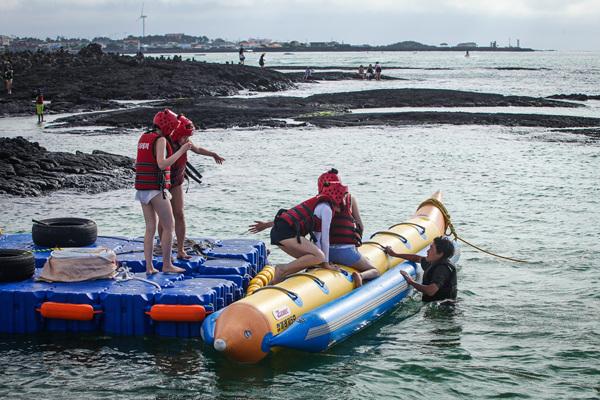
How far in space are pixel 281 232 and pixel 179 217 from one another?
1386mm

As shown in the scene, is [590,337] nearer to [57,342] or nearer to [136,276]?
[136,276]

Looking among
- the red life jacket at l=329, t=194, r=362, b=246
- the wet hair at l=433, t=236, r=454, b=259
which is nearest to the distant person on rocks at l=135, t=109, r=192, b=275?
the red life jacket at l=329, t=194, r=362, b=246

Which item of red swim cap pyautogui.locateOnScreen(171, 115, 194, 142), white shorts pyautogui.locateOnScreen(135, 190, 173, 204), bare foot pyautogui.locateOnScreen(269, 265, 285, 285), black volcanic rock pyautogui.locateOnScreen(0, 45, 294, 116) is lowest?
bare foot pyautogui.locateOnScreen(269, 265, 285, 285)

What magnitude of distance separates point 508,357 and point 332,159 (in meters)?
16.7

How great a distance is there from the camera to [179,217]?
10266 millimetres

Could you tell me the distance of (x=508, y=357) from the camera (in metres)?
9.20

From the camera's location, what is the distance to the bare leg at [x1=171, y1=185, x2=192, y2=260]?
10125mm

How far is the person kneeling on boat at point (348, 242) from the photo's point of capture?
10047mm

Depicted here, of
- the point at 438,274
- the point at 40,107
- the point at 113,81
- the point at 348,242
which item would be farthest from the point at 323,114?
the point at 348,242

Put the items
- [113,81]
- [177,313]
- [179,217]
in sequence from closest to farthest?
1. [177,313]
2. [179,217]
3. [113,81]

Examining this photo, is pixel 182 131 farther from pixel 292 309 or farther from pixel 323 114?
pixel 323 114

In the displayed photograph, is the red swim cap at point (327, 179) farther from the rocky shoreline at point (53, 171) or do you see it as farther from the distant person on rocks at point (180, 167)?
the rocky shoreline at point (53, 171)

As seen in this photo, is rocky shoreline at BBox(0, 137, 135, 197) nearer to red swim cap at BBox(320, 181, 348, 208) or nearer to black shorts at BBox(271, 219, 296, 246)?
black shorts at BBox(271, 219, 296, 246)

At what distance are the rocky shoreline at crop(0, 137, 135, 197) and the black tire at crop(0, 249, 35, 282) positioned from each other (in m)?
9.41
